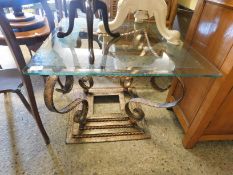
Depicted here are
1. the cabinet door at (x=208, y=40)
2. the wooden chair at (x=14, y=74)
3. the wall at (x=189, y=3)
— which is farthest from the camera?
the wall at (x=189, y=3)

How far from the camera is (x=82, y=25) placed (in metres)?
1.15

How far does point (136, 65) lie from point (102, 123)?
0.54 m

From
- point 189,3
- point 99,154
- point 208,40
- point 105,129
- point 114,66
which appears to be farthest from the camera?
point 189,3

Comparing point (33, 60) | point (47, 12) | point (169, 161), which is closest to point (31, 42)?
point (47, 12)

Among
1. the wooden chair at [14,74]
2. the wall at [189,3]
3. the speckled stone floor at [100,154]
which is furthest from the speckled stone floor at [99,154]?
the wall at [189,3]

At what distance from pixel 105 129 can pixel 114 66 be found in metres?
0.52

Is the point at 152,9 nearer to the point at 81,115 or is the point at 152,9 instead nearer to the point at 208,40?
the point at 208,40

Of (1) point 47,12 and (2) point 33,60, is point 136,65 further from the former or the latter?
(1) point 47,12

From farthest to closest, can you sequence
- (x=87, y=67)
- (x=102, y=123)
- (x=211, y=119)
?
1. (x=102, y=123)
2. (x=211, y=119)
3. (x=87, y=67)

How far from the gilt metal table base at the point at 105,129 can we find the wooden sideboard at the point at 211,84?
31cm

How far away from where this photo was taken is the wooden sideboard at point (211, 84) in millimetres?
720

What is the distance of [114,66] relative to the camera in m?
0.72

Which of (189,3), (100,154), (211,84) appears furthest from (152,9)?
(100,154)

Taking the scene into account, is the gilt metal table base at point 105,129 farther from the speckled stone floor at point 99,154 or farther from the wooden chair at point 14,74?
the wooden chair at point 14,74
